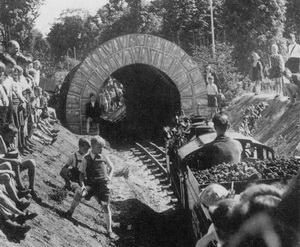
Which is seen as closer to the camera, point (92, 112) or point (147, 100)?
point (92, 112)

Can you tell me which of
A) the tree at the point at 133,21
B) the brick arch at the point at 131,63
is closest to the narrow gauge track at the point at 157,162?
the brick arch at the point at 131,63

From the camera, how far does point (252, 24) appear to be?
31078 mm

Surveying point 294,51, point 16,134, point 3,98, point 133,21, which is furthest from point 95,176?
point 133,21

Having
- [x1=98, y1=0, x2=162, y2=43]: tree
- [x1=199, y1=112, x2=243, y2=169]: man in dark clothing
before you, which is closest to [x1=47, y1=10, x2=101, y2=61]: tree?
[x1=98, y1=0, x2=162, y2=43]: tree

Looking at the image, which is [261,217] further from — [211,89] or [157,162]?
[211,89]

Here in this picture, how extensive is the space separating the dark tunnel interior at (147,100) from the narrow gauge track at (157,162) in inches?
69.3

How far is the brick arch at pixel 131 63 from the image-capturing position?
1997cm

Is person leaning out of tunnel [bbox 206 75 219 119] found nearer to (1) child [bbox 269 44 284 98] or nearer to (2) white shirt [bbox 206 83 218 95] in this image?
(2) white shirt [bbox 206 83 218 95]

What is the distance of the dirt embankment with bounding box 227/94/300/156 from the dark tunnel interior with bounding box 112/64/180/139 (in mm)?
3470

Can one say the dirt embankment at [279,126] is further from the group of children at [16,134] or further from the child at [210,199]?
the child at [210,199]

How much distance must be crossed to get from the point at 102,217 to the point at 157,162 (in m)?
6.52

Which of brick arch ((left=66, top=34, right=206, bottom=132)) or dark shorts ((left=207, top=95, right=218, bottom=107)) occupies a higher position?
brick arch ((left=66, top=34, right=206, bottom=132))

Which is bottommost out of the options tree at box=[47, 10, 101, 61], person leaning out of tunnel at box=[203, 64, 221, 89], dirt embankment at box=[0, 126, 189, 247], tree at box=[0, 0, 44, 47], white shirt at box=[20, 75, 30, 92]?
dirt embankment at box=[0, 126, 189, 247]

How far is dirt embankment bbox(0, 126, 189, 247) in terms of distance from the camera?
7.03 m
